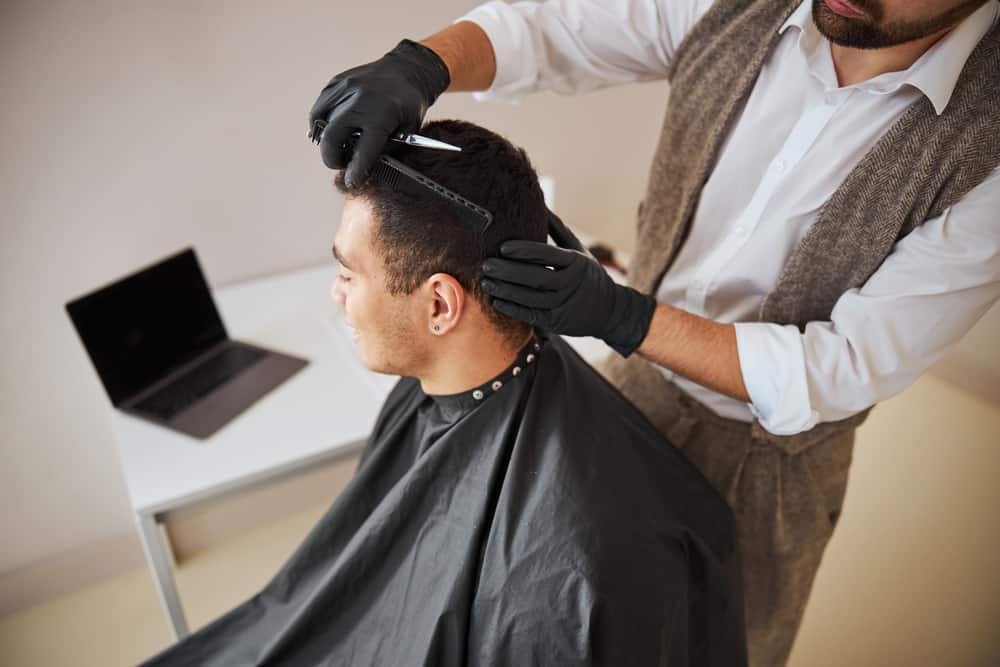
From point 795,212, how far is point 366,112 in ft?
2.52

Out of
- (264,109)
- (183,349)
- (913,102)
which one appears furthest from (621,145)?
(183,349)

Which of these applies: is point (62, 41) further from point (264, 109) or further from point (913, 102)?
point (913, 102)

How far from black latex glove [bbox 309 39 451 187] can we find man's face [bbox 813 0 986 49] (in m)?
0.67

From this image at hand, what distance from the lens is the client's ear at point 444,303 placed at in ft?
3.57

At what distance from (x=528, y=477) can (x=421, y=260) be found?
41 centimetres

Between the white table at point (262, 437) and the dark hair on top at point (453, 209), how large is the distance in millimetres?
619

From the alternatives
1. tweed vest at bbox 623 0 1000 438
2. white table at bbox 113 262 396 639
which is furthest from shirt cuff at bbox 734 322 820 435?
white table at bbox 113 262 396 639

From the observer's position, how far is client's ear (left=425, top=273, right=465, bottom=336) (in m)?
1.09

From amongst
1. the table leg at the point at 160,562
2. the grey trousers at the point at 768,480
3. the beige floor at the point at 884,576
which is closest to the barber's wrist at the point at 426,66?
the grey trousers at the point at 768,480

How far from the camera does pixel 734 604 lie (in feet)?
4.28

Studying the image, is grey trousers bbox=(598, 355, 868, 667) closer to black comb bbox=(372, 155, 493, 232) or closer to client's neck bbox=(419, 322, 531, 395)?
client's neck bbox=(419, 322, 531, 395)

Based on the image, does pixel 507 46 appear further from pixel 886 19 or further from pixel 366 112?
pixel 886 19

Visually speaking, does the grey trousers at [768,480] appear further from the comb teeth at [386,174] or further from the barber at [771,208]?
the comb teeth at [386,174]

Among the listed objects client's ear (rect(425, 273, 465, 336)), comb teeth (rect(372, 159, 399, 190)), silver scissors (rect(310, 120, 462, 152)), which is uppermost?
silver scissors (rect(310, 120, 462, 152))
